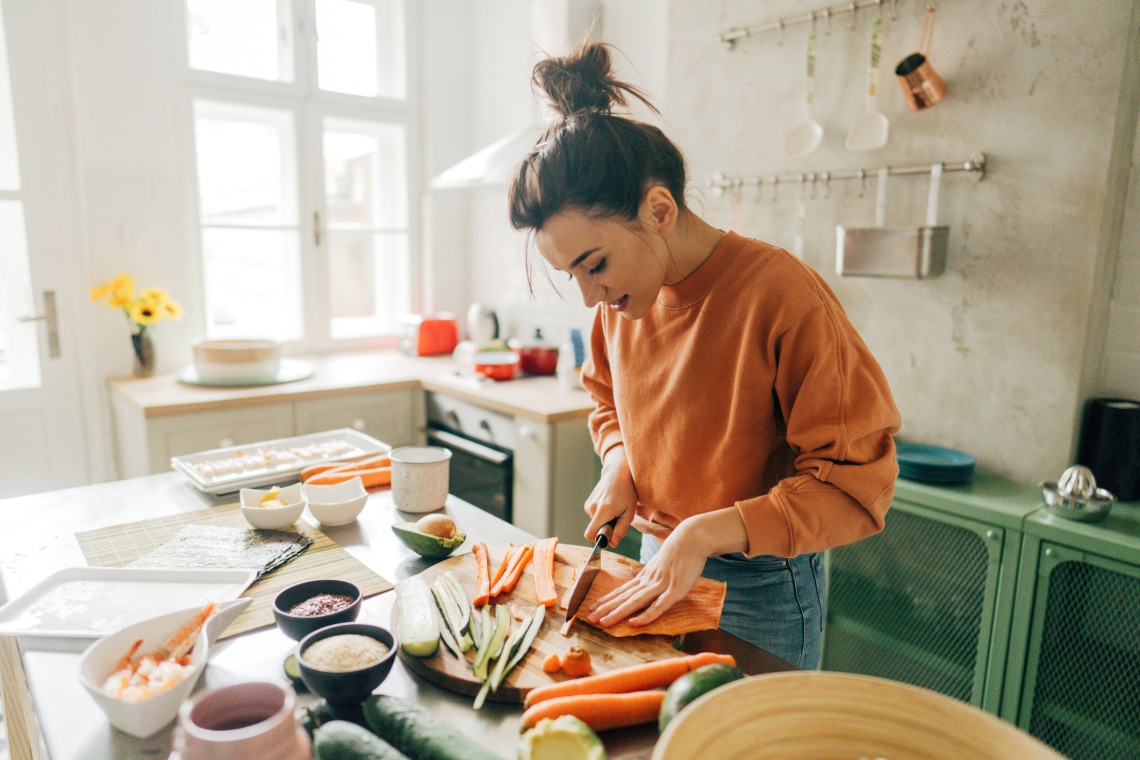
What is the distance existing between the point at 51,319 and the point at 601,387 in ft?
8.22

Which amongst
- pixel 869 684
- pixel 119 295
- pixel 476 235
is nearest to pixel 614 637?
pixel 869 684

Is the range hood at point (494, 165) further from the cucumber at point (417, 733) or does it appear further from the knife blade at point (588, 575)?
the cucumber at point (417, 733)

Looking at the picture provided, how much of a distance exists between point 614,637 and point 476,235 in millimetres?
3220

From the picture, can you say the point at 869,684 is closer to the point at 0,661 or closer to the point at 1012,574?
the point at 1012,574

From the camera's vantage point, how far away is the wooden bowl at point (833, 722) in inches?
25.6

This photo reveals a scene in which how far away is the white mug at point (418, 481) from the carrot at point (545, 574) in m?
0.31

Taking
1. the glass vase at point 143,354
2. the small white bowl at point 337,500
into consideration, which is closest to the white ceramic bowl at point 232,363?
the glass vase at point 143,354

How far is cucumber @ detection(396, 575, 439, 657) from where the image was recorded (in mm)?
918

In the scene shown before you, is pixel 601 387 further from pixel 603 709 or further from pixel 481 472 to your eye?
pixel 481 472

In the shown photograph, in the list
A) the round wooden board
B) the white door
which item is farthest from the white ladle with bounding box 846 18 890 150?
the white door

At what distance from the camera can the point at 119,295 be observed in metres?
2.82

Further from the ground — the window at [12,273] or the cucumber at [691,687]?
the window at [12,273]

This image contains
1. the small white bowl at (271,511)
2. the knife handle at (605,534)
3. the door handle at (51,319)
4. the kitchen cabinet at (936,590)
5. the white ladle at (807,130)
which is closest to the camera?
the knife handle at (605,534)

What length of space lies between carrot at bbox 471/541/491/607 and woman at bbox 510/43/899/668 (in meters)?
0.17
